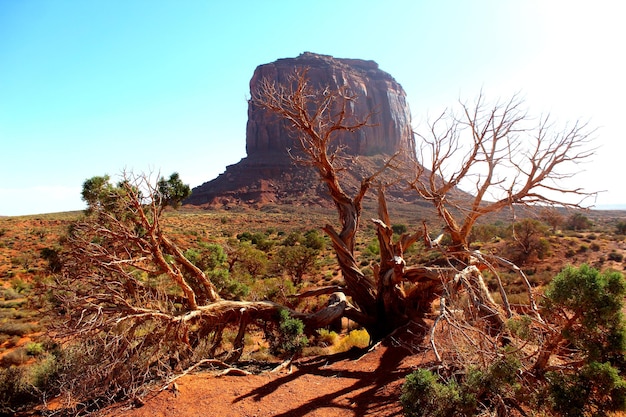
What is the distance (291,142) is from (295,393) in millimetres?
93868

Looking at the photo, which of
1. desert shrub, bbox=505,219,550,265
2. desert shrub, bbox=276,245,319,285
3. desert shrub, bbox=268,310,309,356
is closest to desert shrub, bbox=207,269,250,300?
desert shrub, bbox=268,310,309,356

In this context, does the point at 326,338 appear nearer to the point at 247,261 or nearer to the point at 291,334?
the point at 291,334

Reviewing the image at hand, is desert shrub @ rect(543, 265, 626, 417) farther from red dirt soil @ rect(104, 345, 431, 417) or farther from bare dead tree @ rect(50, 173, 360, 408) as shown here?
bare dead tree @ rect(50, 173, 360, 408)

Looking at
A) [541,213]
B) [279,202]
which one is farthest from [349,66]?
[541,213]

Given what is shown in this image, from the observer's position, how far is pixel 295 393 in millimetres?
5551

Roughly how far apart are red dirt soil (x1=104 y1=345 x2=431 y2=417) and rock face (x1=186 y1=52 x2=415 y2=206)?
58087 millimetres

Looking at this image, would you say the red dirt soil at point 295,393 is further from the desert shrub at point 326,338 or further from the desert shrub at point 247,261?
the desert shrub at point 247,261

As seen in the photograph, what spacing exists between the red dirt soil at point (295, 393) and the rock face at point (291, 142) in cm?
5809

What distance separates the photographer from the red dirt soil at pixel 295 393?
492 cm

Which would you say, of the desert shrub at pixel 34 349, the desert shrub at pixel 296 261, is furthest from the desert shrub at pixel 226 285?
the desert shrub at pixel 296 261

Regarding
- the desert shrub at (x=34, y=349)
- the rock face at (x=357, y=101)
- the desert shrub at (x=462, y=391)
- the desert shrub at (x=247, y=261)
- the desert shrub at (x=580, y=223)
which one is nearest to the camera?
the desert shrub at (x=462, y=391)

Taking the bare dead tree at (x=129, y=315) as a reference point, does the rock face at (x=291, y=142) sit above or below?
above

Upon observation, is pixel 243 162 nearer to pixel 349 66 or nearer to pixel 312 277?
pixel 349 66

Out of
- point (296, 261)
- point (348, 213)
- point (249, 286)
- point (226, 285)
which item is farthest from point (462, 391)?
point (296, 261)
